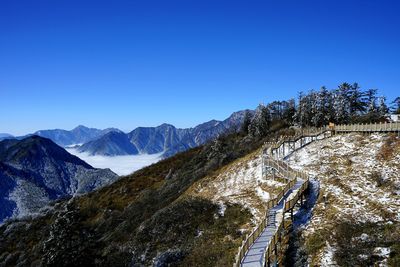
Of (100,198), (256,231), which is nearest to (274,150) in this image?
(256,231)

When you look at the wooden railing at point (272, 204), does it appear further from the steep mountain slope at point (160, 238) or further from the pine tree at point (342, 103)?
the pine tree at point (342, 103)

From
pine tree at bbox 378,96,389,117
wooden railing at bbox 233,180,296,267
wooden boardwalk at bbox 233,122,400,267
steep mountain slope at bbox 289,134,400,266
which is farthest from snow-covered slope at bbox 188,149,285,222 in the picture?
pine tree at bbox 378,96,389,117

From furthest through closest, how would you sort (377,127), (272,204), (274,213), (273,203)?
(377,127) → (273,203) → (272,204) → (274,213)

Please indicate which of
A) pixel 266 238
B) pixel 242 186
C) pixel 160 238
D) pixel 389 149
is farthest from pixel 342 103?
pixel 266 238

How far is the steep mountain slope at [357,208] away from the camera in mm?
25750

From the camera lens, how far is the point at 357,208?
105 feet

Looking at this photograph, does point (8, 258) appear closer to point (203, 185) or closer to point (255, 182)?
point (203, 185)

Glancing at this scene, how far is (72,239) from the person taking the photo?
108 ft

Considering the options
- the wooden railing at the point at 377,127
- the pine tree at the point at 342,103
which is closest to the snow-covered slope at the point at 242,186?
the wooden railing at the point at 377,127

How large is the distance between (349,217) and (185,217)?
1841 cm

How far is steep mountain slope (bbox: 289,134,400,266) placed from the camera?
2575 centimetres

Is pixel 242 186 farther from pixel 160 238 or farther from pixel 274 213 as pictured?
pixel 274 213

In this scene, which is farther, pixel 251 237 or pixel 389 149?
pixel 389 149

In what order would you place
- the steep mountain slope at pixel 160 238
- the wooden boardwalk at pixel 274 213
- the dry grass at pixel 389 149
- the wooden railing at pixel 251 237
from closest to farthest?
1. the wooden railing at pixel 251 237
2. the wooden boardwalk at pixel 274 213
3. the steep mountain slope at pixel 160 238
4. the dry grass at pixel 389 149
